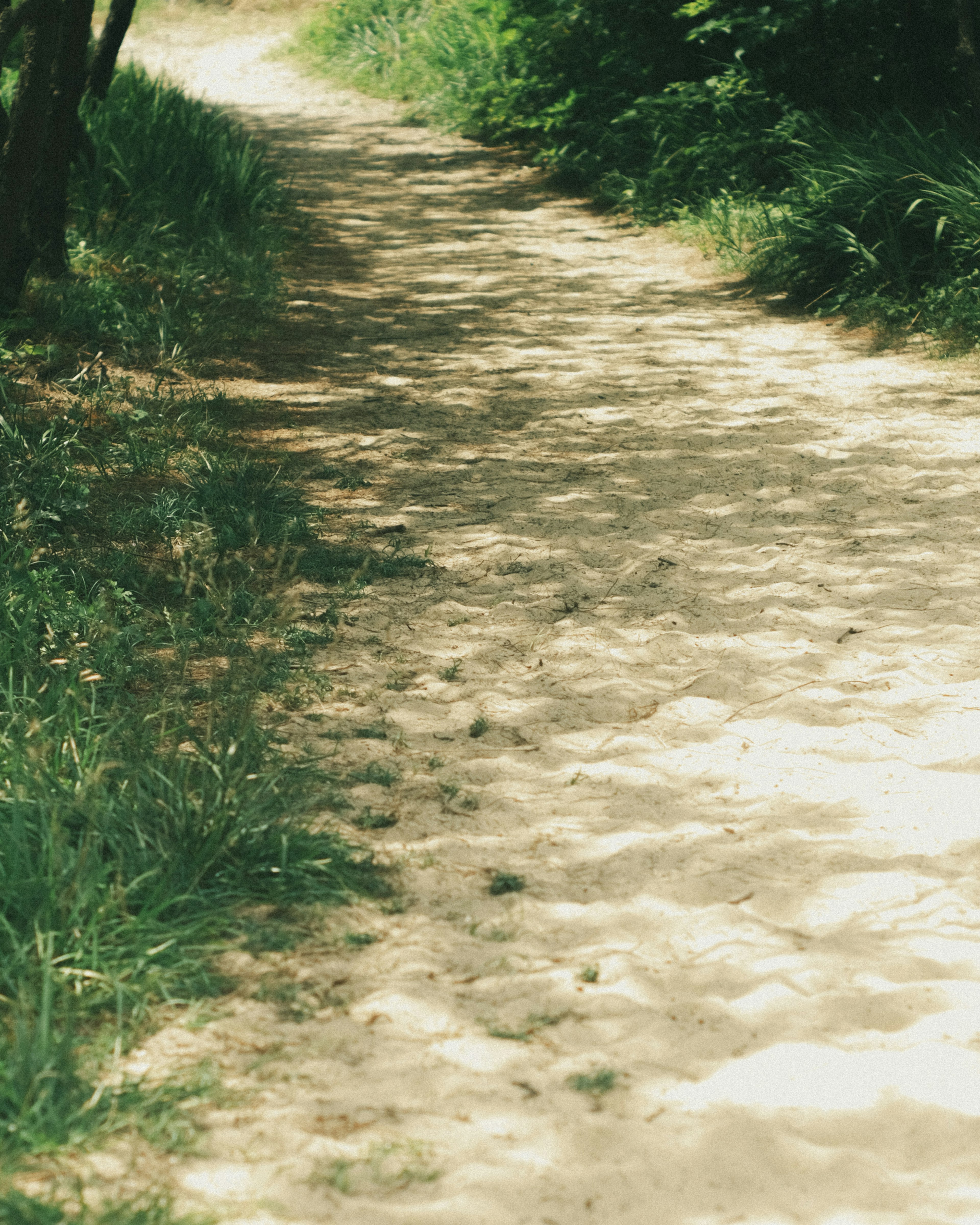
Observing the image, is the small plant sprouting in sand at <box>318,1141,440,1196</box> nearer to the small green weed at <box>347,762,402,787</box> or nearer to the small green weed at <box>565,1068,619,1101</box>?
the small green weed at <box>565,1068,619,1101</box>

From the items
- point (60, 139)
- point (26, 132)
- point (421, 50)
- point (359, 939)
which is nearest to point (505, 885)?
point (359, 939)

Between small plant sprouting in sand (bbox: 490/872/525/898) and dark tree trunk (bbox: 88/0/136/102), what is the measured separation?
753 cm

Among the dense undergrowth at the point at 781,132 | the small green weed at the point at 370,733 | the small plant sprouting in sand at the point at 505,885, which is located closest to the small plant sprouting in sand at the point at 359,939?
the small plant sprouting in sand at the point at 505,885

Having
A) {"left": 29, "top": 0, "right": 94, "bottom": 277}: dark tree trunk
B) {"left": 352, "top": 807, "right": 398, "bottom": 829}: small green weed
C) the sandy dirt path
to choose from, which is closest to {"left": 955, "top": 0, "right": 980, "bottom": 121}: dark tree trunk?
the sandy dirt path

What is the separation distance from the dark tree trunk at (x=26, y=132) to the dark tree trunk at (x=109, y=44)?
2.84 metres

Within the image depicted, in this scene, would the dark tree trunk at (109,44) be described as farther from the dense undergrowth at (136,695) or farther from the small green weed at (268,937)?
the small green weed at (268,937)

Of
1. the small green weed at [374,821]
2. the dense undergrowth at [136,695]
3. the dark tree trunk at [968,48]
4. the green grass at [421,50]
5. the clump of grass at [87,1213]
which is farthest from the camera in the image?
the green grass at [421,50]

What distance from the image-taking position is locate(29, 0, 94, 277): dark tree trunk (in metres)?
6.40

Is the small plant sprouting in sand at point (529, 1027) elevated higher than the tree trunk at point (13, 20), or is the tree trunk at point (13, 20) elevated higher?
the tree trunk at point (13, 20)

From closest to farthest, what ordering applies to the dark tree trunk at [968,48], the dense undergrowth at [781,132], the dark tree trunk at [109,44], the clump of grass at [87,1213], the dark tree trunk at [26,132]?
the clump of grass at [87,1213]
the dark tree trunk at [26,132]
the dense undergrowth at [781,132]
the dark tree trunk at [968,48]
the dark tree trunk at [109,44]

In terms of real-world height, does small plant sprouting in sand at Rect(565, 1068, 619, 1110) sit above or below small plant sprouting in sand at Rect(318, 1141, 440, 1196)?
above

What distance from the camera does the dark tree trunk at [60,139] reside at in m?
6.40

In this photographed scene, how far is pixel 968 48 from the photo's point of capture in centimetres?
744

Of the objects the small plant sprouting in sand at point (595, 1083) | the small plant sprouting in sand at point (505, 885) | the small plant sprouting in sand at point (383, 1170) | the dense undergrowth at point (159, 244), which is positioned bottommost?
the small plant sprouting in sand at point (383, 1170)
